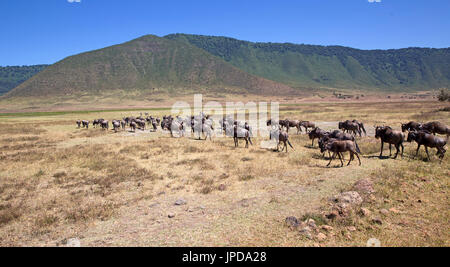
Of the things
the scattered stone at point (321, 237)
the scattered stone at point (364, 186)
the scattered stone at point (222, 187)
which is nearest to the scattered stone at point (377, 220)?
the scattered stone at point (321, 237)

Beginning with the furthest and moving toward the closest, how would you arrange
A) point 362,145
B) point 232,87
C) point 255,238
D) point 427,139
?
1. point 232,87
2. point 362,145
3. point 427,139
4. point 255,238

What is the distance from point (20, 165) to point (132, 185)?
932cm

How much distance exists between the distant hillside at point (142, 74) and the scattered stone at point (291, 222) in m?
128

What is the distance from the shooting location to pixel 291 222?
23.3 ft

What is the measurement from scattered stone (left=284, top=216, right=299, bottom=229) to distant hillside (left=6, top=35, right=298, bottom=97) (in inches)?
5046

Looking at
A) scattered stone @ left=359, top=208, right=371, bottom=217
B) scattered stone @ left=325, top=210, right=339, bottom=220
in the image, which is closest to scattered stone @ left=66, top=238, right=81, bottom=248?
scattered stone @ left=325, top=210, right=339, bottom=220

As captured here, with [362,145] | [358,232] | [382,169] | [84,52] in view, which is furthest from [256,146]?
[84,52]

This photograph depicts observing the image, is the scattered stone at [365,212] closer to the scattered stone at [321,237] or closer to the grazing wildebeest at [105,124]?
the scattered stone at [321,237]

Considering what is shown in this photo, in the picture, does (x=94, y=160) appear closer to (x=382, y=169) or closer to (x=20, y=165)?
(x=20, y=165)

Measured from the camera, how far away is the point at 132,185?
11.5 m

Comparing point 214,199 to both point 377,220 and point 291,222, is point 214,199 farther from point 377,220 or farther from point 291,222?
point 377,220

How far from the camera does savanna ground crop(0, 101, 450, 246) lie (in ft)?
21.9

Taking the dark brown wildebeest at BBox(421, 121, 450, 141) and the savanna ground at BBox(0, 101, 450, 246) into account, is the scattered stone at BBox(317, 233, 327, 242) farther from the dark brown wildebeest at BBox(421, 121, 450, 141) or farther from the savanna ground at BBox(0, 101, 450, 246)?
the dark brown wildebeest at BBox(421, 121, 450, 141)

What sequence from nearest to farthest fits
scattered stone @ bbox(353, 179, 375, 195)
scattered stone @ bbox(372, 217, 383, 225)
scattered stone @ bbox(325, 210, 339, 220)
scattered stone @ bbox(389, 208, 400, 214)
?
scattered stone @ bbox(372, 217, 383, 225)
scattered stone @ bbox(325, 210, 339, 220)
scattered stone @ bbox(389, 208, 400, 214)
scattered stone @ bbox(353, 179, 375, 195)
